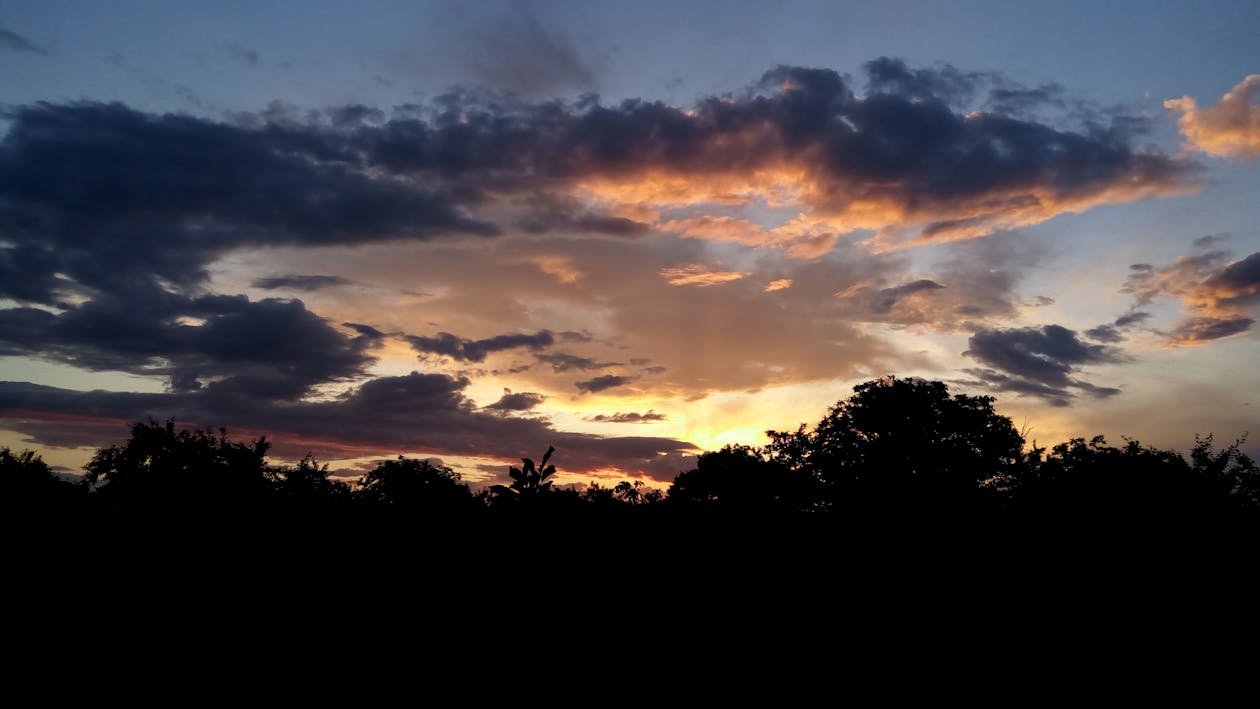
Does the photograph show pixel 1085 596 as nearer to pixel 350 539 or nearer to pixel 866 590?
pixel 866 590

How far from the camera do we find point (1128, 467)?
20406mm

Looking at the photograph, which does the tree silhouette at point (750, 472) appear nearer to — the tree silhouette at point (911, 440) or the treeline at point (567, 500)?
the tree silhouette at point (911, 440)

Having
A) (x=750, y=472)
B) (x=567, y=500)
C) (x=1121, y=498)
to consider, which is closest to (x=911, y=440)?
(x=750, y=472)

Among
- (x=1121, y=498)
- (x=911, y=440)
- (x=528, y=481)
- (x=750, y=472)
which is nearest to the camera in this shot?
(x=528, y=481)

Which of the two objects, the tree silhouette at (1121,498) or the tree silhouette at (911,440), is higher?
the tree silhouette at (911,440)

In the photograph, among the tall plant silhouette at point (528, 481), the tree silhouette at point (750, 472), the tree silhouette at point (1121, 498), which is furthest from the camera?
the tree silhouette at point (750, 472)

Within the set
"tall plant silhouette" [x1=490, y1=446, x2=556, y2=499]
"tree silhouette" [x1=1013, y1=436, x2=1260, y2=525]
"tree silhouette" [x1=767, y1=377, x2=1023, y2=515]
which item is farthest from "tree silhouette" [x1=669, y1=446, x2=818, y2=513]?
"tall plant silhouette" [x1=490, y1=446, x2=556, y2=499]

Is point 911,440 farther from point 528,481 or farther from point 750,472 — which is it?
point 528,481

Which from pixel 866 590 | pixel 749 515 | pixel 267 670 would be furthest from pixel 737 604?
pixel 267 670

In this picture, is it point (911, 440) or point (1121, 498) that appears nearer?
point (1121, 498)

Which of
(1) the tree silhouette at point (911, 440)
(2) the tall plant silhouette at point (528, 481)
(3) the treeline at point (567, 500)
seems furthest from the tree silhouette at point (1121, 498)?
(1) the tree silhouette at point (911, 440)

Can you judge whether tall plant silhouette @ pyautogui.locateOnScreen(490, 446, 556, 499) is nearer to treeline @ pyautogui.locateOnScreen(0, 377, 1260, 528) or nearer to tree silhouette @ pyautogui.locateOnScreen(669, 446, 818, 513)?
treeline @ pyautogui.locateOnScreen(0, 377, 1260, 528)

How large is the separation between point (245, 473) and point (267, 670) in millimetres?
2862

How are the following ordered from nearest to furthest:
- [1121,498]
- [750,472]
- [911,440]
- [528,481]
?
[528,481] < [1121,498] < [750,472] < [911,440]
